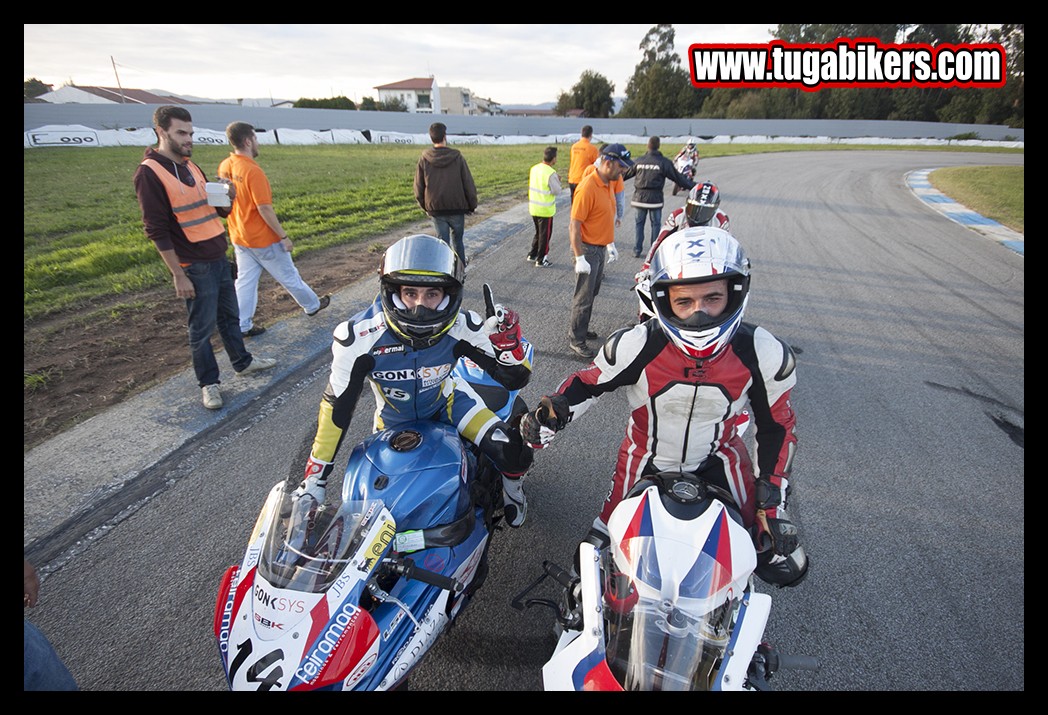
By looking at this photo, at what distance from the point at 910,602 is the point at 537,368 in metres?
3.56

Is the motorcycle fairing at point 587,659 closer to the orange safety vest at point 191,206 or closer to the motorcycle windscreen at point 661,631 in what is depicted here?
the motorcycle windscreen at point 661,631

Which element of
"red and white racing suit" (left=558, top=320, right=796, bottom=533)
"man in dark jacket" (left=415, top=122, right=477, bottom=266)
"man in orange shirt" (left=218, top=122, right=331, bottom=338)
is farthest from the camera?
"man in dark jacket" (left=415, top=122, right=477, bottom=266)

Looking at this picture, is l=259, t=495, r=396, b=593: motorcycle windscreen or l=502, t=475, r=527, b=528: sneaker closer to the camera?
l=259, t=495, r=396, b=593: motorcycle windscreen

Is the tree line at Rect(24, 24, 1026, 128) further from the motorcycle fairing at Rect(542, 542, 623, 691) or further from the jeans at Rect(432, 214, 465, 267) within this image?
the motorcycle fairing at Rect(542, 542, 623, 691)

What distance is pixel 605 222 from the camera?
19.2 feet

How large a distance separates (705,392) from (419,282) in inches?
60.8

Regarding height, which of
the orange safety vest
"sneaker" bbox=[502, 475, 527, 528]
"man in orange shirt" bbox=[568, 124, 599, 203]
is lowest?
"sneaker" bbox=[502, 475, 527, 528]

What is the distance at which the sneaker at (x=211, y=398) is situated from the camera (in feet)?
14.6

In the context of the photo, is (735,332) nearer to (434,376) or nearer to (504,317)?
(504,317)

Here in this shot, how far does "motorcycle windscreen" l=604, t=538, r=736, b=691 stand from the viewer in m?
1.62

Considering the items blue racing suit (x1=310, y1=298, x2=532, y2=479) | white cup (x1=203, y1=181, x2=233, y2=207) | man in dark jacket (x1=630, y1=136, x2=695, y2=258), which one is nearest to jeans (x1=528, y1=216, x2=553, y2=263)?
man in dark jacket (x1=630, y1=136, x2=695, y2=258)

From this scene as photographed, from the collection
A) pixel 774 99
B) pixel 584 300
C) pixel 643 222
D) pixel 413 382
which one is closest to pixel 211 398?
pixel 413 382

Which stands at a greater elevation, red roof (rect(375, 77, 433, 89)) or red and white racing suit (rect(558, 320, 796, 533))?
red roof (rect(375, 77, 433, 89))

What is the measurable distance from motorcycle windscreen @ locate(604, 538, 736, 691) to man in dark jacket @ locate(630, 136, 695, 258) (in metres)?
8.21
